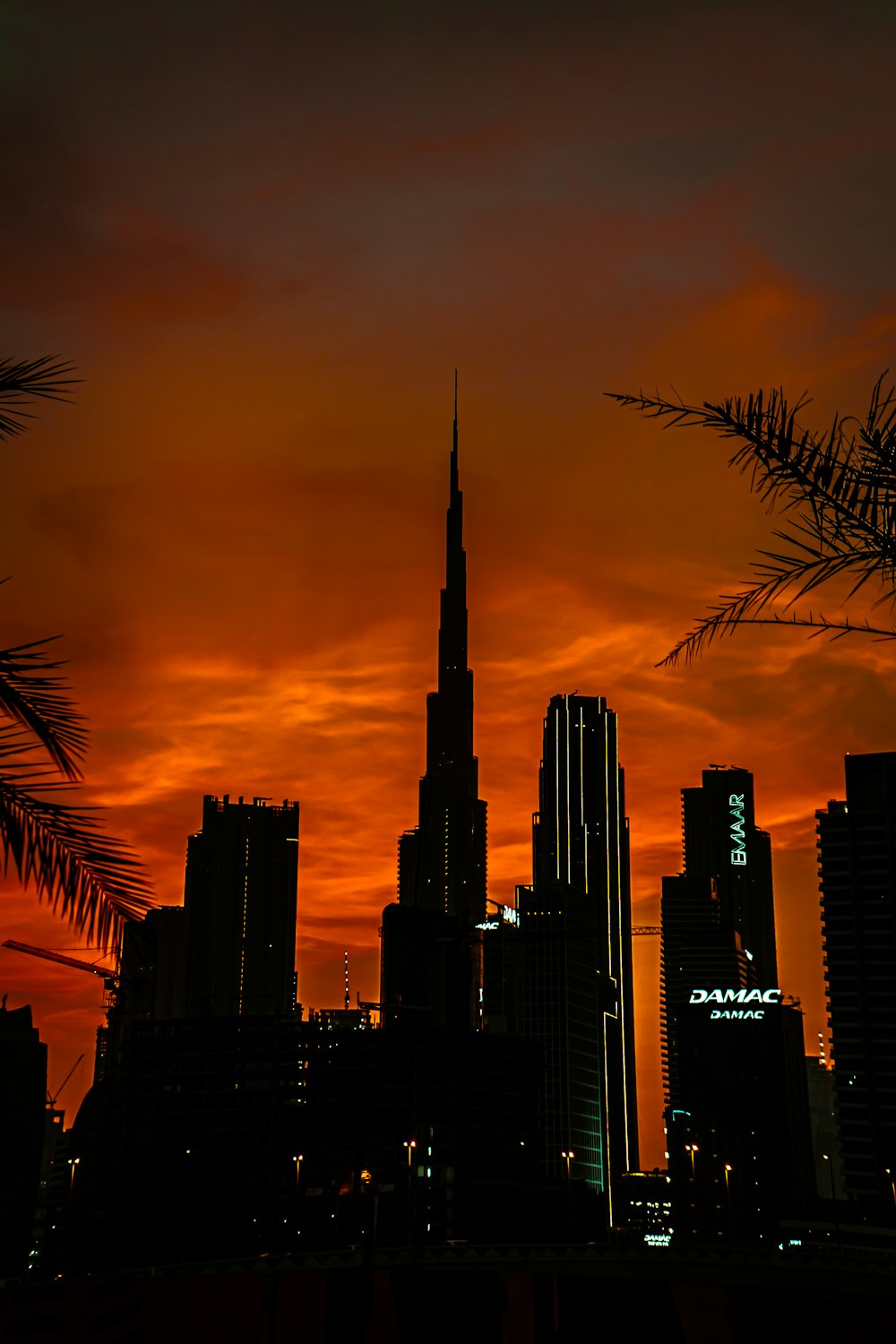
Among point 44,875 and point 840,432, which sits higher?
point 840,432

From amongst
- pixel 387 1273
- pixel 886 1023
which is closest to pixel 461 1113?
pixel 886 1023

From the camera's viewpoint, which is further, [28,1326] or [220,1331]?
[220,1331]

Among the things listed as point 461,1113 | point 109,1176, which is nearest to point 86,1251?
point 109,1176

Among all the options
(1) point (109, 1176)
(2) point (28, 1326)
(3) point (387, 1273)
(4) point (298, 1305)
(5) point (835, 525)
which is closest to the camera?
(5) point (835, 525)

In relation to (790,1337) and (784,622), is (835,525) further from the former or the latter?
(790,1337)

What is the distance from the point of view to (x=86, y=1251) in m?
148

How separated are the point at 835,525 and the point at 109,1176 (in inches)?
7006

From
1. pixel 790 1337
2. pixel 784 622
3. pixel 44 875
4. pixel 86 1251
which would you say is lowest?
pixel 86 1251

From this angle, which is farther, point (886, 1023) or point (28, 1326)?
point (886, 1023)

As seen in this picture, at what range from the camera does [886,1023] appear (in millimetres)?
193500

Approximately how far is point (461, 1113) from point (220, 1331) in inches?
5659

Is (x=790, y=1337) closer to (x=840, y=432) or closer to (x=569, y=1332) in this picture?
(x=569, y=1332)

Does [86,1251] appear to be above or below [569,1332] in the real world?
below

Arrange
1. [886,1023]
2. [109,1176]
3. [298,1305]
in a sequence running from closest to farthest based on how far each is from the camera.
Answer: [298,1305]
[109,1176]
[886,1023]
